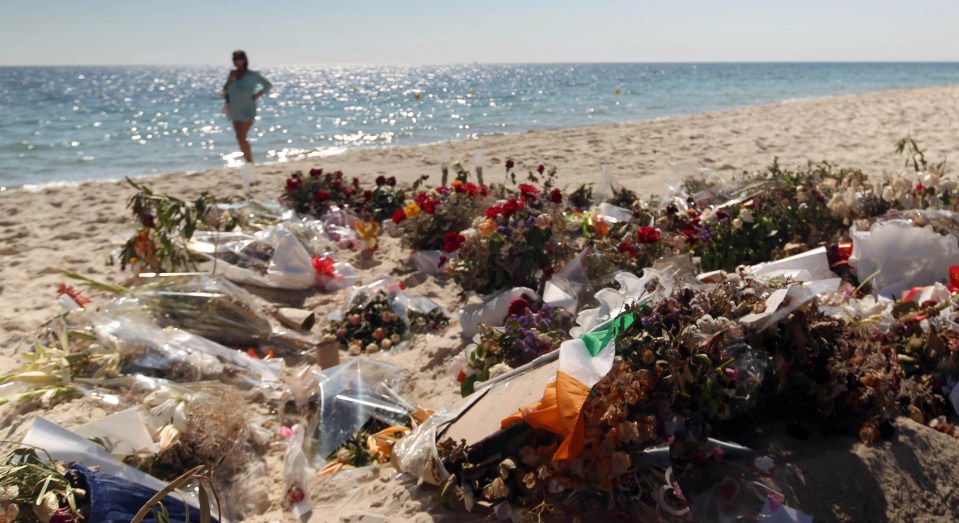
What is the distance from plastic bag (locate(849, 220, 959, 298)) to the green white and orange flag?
225 cm

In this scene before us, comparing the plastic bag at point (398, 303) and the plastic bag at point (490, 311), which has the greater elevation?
the plastic bag at point (490, 311)

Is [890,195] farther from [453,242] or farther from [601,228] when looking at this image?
[453,242]

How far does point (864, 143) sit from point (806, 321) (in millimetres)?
9361

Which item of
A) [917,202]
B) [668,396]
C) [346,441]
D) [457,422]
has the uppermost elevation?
[917,202]

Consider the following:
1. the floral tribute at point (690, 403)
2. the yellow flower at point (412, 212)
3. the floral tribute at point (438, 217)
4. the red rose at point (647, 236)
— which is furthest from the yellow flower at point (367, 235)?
the floral tribute at point (690, 403)

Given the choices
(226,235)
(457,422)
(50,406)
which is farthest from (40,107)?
(457,422)

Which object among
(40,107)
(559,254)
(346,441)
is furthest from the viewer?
(40,107)

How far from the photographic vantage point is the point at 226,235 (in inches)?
205

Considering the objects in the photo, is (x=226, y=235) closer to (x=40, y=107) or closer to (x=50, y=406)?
(x=50, y=406)

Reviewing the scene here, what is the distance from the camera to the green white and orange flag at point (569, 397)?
2219 millimetres

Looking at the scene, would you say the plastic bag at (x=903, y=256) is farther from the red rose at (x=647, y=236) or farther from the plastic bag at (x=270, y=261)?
the plastic bag at (x=270, y=261)

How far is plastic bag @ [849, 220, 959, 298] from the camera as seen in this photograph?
377 centimetres

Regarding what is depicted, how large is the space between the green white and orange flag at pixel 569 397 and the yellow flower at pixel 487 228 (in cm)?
180

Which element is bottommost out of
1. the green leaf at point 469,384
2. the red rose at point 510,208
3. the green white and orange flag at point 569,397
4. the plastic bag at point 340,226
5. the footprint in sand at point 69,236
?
the footprint in sand at point 69,236
